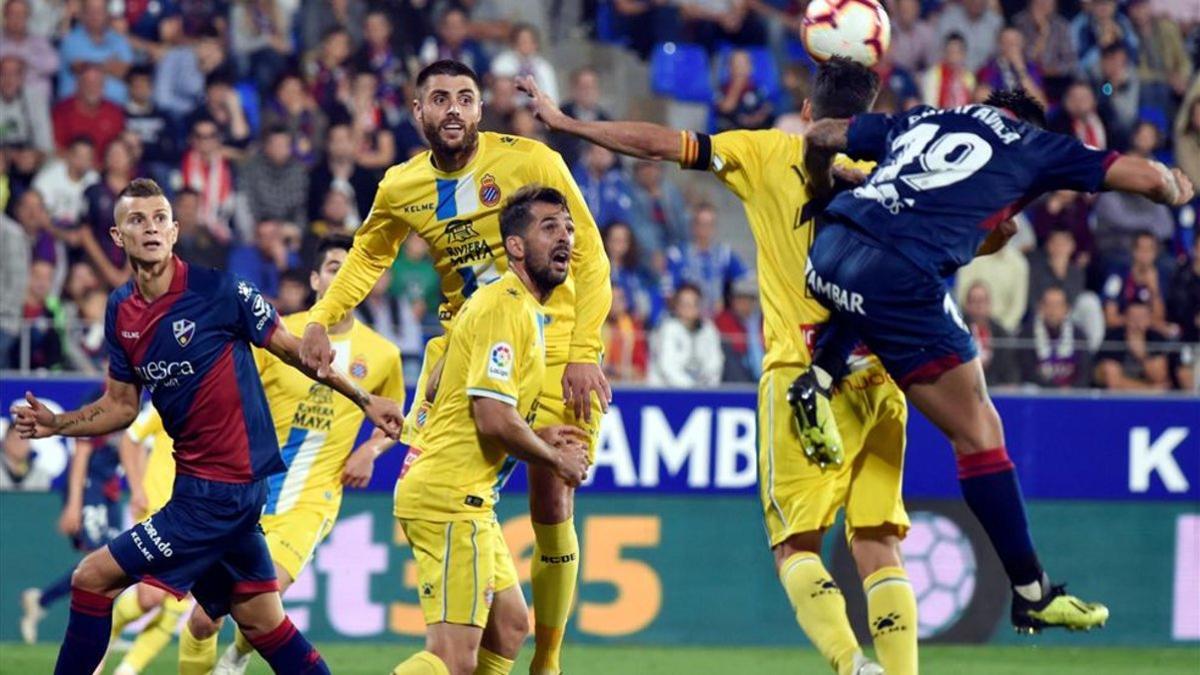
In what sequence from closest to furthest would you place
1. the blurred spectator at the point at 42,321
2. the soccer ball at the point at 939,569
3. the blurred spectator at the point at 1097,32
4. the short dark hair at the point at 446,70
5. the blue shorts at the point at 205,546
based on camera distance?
the blue shorts at the point at 205,546, the short dark hair at the point at 446,70, the blurred spectator at the point at 42,321, the soccer ball at the point at 939,569, the blurred spectator at the point at 1097,32

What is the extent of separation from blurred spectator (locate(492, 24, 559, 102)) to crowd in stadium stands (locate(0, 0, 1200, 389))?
1.0 inches

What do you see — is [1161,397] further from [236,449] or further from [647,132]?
[236,449]

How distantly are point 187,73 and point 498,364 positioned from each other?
32.3 ft

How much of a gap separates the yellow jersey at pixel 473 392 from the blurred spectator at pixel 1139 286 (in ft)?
30.9

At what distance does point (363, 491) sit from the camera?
1298cm

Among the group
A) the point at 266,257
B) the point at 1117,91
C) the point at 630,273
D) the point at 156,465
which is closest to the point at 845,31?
the point at 156,465

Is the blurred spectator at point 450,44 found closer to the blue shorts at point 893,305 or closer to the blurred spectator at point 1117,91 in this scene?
the blurred spectator at point 1117,91

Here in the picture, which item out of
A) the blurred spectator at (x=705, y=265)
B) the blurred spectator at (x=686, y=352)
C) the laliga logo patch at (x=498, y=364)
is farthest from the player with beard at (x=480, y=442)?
the blurred spectator at (x=705, y=265)

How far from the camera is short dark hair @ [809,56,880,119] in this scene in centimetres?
841

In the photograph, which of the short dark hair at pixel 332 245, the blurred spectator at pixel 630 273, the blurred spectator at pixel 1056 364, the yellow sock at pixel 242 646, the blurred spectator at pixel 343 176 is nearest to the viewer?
the yellow sock at pixel 242 646

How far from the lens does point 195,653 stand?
9.42 metres

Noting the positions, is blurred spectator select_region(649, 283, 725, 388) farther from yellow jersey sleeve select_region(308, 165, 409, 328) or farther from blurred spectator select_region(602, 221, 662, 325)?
yellow jersey sleeve select_region(308, 165, 409, 328)

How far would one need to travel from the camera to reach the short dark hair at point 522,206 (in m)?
8.04

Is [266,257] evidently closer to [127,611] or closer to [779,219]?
[127,611]
